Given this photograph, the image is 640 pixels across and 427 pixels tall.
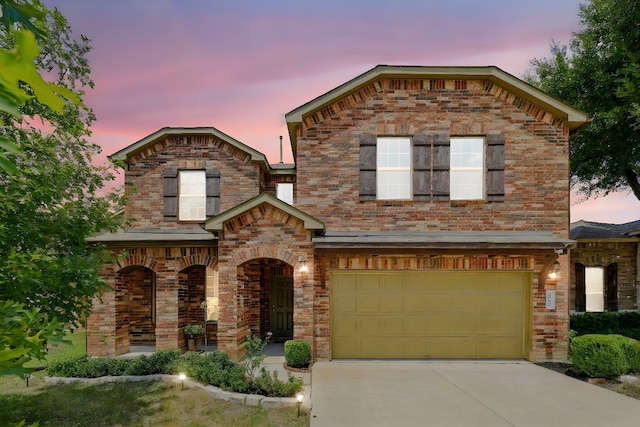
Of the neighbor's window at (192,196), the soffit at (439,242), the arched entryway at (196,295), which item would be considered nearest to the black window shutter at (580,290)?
the soffit at (439,242)

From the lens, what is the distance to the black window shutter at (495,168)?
37.4 feet

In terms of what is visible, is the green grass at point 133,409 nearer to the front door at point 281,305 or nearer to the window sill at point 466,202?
the front door at point 281,305

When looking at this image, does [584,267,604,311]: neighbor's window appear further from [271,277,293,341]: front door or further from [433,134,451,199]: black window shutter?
[271,277,293,341]: front door

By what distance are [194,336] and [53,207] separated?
6.80 m

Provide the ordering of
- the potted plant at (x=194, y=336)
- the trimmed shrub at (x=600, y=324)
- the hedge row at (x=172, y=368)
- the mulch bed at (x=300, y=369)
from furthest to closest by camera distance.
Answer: the trimmed shrub at (x=600, y=324) < the potted plant at (x=194, y=336) < the mulch bed at (x=300, y=369) < the hedge row at (x=172, y=368)

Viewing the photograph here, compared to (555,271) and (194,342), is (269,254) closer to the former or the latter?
(194,342)

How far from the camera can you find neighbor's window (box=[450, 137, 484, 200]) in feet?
38.0

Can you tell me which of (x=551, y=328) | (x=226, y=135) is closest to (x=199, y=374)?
(x=226, y=135)

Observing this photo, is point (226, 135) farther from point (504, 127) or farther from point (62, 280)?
point (504, 127)

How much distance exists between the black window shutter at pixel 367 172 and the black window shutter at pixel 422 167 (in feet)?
4.06

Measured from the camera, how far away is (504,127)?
11.6m

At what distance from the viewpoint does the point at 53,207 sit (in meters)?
7.53

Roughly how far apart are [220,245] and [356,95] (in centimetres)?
598

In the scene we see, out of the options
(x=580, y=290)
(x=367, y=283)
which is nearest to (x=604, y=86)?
(x=580, y=290)
